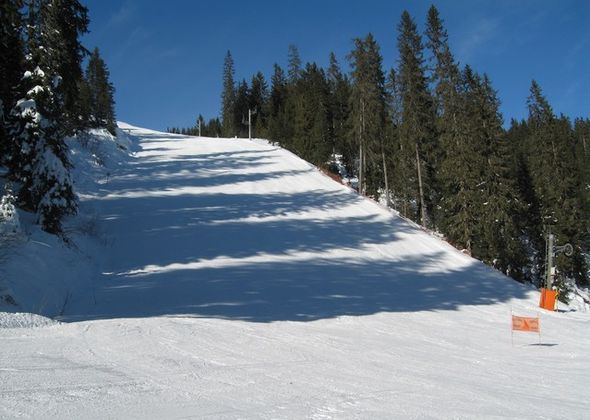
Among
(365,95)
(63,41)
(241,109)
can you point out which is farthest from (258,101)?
(63,41)

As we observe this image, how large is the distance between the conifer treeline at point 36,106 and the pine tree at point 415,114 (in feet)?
80.4

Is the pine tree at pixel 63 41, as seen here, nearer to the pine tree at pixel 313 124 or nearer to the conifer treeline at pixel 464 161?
the conifer treeline at pixel 464 161

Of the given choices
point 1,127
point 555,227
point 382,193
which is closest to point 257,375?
point 1,127

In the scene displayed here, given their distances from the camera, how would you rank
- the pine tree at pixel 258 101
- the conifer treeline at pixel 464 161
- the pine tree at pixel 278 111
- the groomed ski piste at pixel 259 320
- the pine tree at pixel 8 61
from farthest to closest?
the pine tree at pixel 258 101 → the pine tree at pixel 278 111 → the conifer treeline at pixel 464 161 → the pine tree at pixel 8 61 → the groomed ski piste at pixel 259 320

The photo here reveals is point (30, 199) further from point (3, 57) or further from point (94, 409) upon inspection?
point (94, 409)

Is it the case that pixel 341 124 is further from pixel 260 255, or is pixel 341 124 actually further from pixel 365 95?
pixel 260 255

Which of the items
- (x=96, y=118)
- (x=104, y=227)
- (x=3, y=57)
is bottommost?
(x=104, y=227)

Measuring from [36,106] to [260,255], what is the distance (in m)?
9.14

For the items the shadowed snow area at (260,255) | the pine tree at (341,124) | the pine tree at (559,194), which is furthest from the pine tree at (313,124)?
the pine tree at (559,194)

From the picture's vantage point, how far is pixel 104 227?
52.2 feet

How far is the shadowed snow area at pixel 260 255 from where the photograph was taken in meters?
10.9

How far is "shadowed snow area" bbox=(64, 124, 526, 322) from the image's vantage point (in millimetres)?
10906

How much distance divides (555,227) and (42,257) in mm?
36962

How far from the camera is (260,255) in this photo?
15578mm
